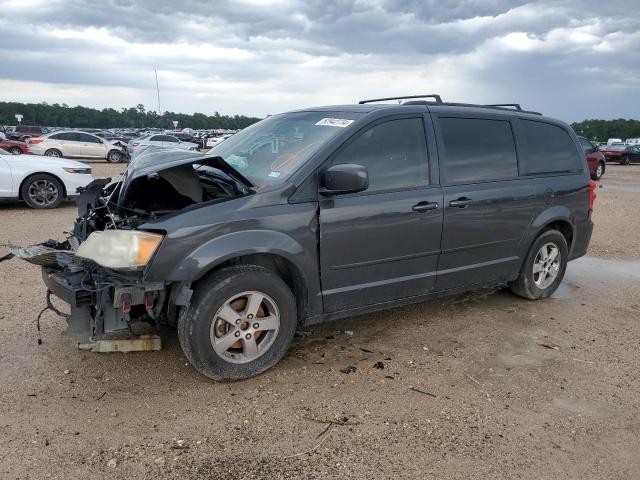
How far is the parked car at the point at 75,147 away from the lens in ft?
76.5

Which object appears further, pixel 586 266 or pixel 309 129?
pixel 586 266

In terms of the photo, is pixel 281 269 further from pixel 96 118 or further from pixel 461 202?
pixel 96 118

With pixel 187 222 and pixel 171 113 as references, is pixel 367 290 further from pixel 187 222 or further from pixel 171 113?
pixel 171 113

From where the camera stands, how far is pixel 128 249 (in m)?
3.13

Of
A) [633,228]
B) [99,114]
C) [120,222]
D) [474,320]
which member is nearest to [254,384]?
[120,222]

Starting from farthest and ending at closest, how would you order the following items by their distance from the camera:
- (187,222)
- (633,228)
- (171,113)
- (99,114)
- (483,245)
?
(171,113) → (99,114) → (633,228) → (483,245) → (187,222)

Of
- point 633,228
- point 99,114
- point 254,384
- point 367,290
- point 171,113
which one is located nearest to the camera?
point 254,384

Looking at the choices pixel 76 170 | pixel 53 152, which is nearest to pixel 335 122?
pixel 76 170

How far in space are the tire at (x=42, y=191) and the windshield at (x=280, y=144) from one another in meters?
6.72

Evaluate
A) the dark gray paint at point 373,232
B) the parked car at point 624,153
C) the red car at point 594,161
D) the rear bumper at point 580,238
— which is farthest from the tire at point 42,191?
the parked car at point 624,153

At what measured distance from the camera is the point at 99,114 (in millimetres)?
117562

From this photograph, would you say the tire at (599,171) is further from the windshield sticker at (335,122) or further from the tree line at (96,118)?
the tree line at (96,118)

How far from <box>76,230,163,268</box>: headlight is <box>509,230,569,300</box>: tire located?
11.6ft

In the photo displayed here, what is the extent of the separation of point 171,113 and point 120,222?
5593 inches
